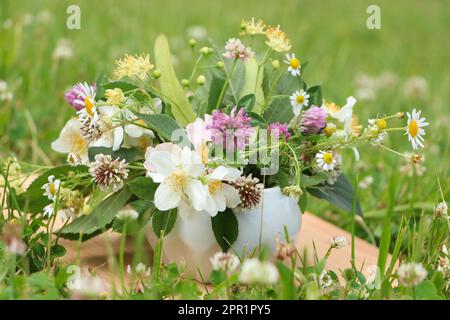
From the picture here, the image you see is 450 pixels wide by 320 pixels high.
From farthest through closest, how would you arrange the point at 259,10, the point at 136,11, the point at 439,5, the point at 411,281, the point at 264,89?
the point at 439,5 → the point at 259,10 → the point at 136,11 → the point at 264,89 → the point at 411,281

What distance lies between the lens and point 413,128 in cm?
85

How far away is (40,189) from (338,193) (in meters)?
0.38

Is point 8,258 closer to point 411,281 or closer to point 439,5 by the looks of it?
point 411,281

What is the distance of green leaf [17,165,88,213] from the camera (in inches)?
35.1

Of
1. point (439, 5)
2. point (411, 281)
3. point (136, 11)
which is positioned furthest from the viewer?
point (439, 5)

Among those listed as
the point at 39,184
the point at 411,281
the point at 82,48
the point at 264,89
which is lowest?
the point at 411,281

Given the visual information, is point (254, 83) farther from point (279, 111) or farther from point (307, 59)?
point (307, 59)

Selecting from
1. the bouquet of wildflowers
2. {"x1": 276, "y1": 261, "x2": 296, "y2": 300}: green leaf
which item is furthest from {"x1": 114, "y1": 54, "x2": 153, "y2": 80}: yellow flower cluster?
{"x1": 276, "y1": 261, "x2": 296, "y2": 300}: green leaf

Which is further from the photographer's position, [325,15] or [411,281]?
[325,15]

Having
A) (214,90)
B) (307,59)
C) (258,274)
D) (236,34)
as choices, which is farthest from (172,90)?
(236,34)

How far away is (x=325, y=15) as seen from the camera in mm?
3344

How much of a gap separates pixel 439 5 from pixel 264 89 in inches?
143

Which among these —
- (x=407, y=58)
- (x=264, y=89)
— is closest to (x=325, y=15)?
(x=407, y=58)
